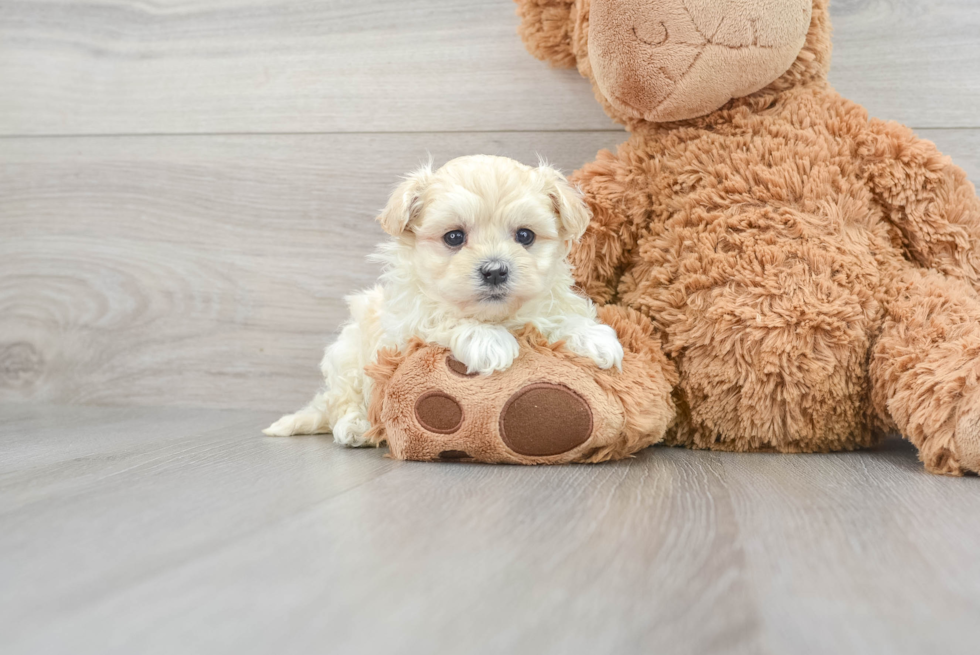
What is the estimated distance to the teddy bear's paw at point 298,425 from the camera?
4.22ft

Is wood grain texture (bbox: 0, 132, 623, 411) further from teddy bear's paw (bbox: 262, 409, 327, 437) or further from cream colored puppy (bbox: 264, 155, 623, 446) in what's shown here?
cream colored puppy (bbox: 264, 155, 623, 446)

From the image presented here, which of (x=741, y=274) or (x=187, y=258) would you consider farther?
(x=187, y=258)

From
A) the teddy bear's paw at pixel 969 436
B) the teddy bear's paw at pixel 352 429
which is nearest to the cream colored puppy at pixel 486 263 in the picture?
the teddy bear's paw at pixel 352 429

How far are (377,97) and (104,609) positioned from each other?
117 cm

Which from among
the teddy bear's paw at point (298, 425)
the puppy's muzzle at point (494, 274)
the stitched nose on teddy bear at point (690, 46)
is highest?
the stitched nose on teddy bear at point (690, 46)

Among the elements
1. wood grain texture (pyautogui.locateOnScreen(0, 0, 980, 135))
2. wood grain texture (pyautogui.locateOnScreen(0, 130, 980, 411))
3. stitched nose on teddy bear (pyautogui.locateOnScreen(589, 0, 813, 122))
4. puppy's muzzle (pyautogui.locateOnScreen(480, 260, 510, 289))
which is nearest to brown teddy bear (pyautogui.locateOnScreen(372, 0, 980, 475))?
stitched nose on teddy bear (pyautogui.locateOnScreen(589, 0, 813, 122))

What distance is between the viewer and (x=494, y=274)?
95 centimetres

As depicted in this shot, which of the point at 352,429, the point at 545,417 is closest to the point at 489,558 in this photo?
the point at 545,417

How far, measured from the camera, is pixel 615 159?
3.91 ft

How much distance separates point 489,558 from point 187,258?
121 cm

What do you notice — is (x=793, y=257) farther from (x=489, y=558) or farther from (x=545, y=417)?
(x=489, y=558)

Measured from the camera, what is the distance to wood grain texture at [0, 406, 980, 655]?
47cm

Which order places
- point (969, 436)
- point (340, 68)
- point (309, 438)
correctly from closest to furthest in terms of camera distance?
point (969, 436) < point (309, 438) < point (340, 68)

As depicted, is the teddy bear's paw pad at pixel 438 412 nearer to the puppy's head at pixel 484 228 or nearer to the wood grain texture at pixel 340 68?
the puppy's head at pixel 484 228
